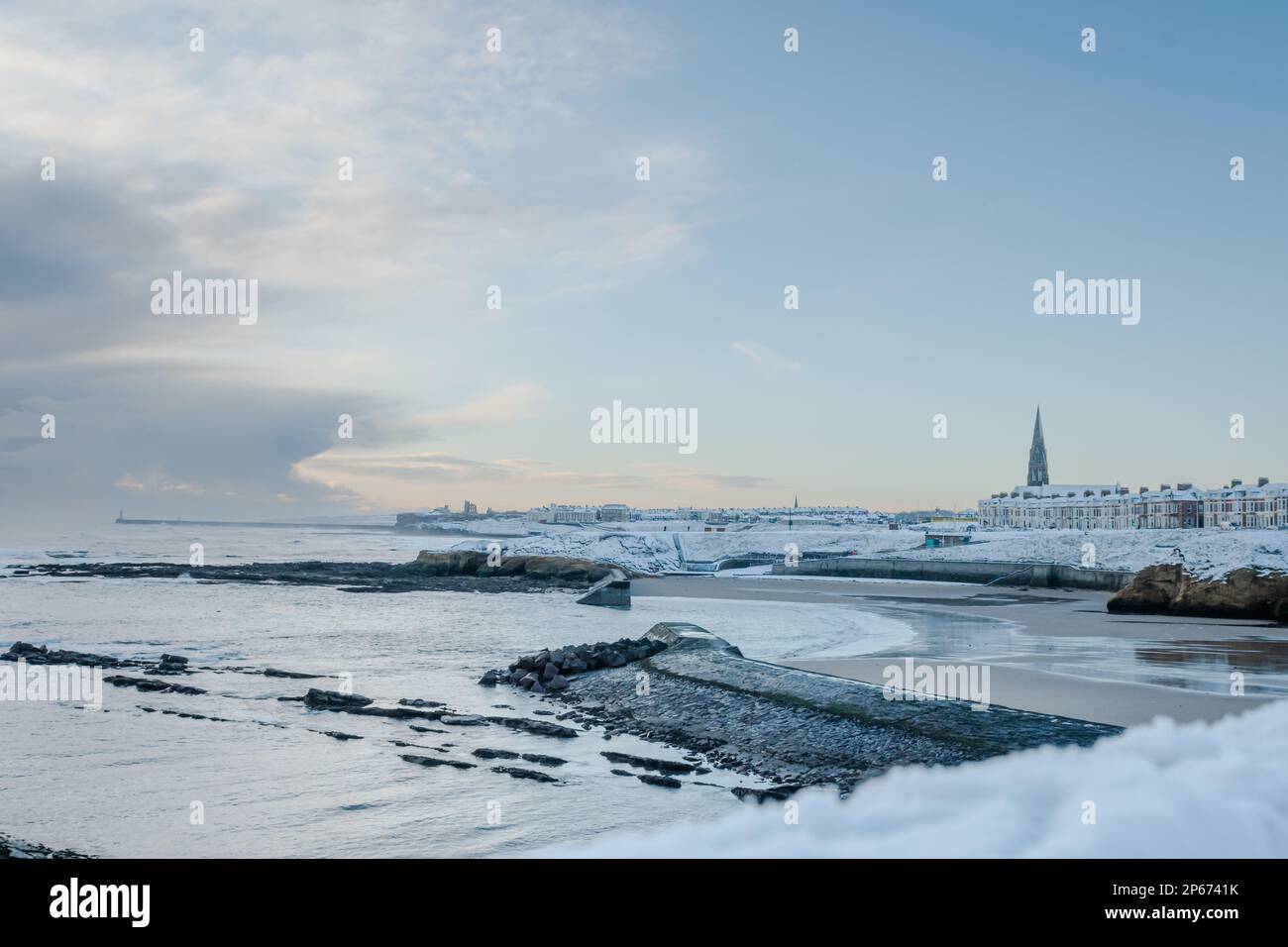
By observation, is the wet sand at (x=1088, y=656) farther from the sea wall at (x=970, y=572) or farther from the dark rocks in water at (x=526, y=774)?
the sea wall at (x=970, y=572)

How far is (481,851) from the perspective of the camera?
8945mm

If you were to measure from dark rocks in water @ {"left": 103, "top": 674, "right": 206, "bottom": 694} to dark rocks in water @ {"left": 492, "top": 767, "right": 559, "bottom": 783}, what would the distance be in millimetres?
9685

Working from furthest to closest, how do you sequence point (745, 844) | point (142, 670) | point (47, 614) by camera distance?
1. point (47, 614)
2. point (142, 670)
3. point (745, 844)

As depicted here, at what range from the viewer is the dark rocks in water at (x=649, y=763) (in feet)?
39.1

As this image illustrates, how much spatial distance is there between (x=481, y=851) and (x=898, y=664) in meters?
12.4

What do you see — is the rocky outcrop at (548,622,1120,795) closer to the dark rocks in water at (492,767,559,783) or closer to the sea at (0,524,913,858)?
the sea at (0,524,913,858)

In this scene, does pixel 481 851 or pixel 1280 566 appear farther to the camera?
pixel 1280 566

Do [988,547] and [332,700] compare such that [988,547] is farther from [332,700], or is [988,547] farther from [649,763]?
[649,763]

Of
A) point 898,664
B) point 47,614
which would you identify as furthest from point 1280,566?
A: point 47,614

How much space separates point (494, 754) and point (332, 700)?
5355mm

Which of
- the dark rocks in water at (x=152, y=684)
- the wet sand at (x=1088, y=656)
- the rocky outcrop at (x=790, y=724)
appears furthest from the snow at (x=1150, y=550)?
the dark rocks in water at (x=152, y=684)
